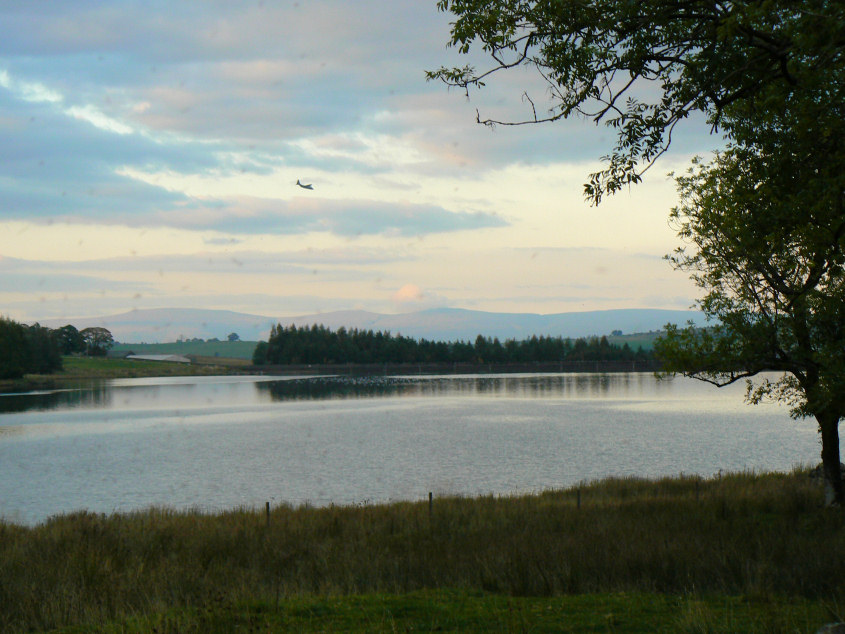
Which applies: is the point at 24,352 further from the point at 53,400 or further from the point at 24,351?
the point at 53,400

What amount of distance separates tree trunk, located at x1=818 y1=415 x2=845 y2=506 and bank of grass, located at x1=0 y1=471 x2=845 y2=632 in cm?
79

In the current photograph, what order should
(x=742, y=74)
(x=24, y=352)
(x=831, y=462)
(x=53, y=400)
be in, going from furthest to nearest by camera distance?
(x=24, y=352) < (x=53, y=400) < (x=831, y=462) < (x=742, y=74)

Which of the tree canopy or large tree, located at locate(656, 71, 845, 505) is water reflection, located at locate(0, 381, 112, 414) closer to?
the tree canopy

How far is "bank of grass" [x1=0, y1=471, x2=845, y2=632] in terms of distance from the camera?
10.9m

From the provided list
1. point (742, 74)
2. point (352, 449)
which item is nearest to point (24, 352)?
point (352, 449)

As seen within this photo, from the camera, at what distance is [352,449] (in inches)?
2072

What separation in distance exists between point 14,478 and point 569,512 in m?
32.4

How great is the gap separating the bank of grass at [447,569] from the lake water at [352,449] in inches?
478

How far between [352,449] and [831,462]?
1352 inches

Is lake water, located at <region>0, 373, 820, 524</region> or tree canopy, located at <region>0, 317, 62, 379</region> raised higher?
tree canopy, located at <region>0, 317, 62, 379</region>

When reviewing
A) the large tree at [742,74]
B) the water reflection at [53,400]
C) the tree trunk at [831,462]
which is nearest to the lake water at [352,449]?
the water reflection at [53,400]

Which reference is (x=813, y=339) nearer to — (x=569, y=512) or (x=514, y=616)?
(x=569, y=512)

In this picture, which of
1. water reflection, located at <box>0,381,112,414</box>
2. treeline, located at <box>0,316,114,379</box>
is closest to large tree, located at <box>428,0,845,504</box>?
water reflection, located at <box>0,381,112,414</box>

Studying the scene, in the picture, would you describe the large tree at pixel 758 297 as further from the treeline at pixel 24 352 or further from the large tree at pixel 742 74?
the treeline at pixel 24 352
